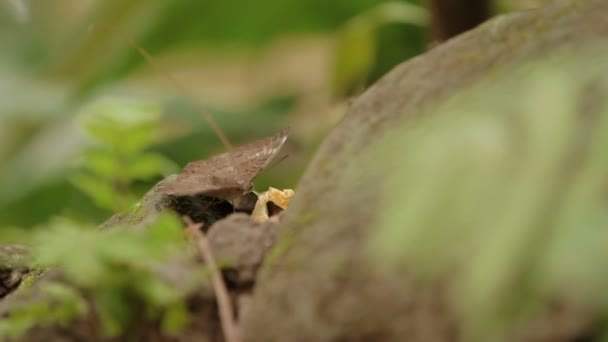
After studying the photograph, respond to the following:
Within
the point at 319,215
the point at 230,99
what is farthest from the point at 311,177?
the point at 230,99

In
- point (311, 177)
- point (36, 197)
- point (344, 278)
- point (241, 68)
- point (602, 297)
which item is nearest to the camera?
point (602, 297)

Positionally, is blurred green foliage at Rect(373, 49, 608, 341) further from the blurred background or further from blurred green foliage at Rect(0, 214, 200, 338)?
the blurred background

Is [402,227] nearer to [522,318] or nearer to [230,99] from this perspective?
[522,318]

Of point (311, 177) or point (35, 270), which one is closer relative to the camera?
point (311, 177)

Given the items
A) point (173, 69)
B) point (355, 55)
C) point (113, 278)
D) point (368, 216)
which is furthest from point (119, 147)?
point (173, 69)

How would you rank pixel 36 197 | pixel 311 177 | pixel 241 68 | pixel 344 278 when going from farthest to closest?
pixel 241 68 < pixel 36 197 < pixel 311 177 < pixel 344 278

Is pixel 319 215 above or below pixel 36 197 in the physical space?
below

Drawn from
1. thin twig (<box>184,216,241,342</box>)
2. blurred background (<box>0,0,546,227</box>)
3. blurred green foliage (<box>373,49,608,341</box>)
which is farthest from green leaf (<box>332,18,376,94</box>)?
blurred green foliage (<box>373,49,608,341</box>)
